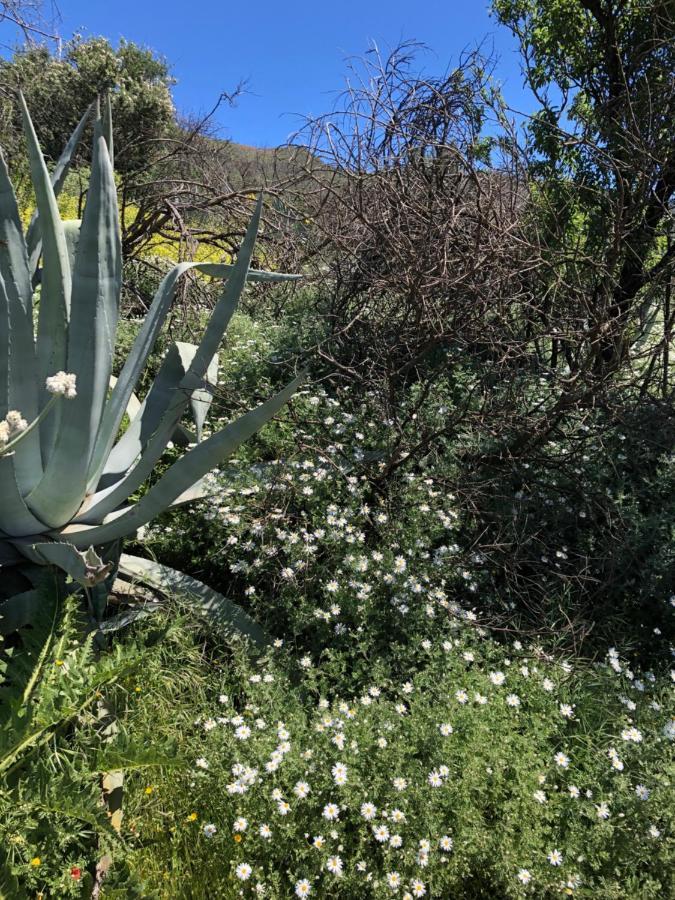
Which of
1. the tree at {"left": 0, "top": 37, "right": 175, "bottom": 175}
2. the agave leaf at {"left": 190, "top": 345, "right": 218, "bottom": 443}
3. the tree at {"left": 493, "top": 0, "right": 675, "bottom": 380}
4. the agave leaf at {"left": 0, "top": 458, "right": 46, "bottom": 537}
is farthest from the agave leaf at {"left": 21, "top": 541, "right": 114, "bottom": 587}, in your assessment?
the tree at {"left": 0, "top": 37, "right": 175, "bottom": 175}

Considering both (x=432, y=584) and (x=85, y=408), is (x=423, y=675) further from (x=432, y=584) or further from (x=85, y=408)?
(x=85, y=408)

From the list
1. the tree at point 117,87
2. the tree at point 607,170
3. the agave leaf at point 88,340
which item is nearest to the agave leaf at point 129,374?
the agave leaf at point 88,340

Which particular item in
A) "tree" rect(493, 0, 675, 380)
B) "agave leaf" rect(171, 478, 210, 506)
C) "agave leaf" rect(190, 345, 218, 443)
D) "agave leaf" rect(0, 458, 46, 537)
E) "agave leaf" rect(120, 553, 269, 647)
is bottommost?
"agave leaf" rect(120, 553, 269, 647)

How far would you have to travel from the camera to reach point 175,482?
2098 millimetres

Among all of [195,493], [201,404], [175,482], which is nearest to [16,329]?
[175,482]

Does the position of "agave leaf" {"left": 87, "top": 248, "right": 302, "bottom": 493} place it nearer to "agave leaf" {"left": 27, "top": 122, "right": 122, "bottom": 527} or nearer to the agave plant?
the agave plant

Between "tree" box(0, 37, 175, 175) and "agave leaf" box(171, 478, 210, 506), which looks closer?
"agave leaf" box(171, 478, 210, 506)

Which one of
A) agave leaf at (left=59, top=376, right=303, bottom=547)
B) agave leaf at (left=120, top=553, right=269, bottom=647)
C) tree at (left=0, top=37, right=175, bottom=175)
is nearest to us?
agave leaf at (left=59, top=376, right=303, bottom=547)

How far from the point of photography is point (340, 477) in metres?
3.09

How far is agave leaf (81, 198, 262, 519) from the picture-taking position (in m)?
2.19

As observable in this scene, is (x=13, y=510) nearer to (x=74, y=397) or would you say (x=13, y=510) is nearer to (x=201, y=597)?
(x=74, y=397)

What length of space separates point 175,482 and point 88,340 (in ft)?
1.83

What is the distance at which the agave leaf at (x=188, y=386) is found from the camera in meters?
2.19

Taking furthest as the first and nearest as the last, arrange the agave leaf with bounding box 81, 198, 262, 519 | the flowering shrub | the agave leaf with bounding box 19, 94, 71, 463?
the agave leaf with bounding box 81, 198, 262, 519 → the agave leaf with bounding box 19, 94, 71, 463 → the flowering shrub
